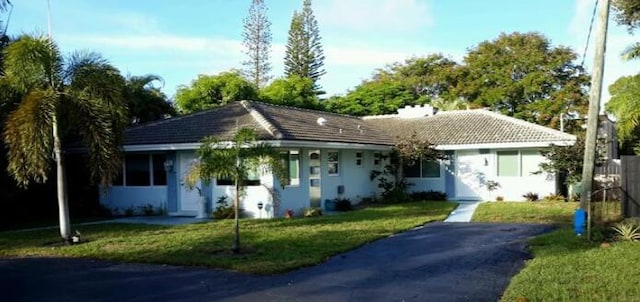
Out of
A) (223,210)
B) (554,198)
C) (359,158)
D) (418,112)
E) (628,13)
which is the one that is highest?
(628,13)

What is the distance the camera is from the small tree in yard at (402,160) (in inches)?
940

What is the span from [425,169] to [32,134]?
17.3m

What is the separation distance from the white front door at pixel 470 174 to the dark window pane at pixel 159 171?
12.5m

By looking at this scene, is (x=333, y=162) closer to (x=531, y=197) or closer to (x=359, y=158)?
(x=359, y=158)

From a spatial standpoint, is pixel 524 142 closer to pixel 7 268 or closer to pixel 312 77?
pixel 7 268

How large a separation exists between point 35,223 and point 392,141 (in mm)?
14891

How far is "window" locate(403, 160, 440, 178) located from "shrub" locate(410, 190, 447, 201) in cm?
93

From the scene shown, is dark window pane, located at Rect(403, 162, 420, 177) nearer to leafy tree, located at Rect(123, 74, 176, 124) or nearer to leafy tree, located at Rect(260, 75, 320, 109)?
leafy tree, located at Rect(123, 74, 176, 124)

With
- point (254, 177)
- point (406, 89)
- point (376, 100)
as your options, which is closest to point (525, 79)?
point (406, 89)

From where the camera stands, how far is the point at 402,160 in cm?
2492

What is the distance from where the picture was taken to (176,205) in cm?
1958

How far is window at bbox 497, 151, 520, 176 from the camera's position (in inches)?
930

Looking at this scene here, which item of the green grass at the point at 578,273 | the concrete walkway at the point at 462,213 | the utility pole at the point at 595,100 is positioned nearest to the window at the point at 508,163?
the concrete walkway at the point at 462,213

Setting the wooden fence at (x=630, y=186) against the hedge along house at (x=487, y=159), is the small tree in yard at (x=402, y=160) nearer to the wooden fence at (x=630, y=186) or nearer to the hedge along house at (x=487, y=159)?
the hedge along house at (x=487, y=159)
